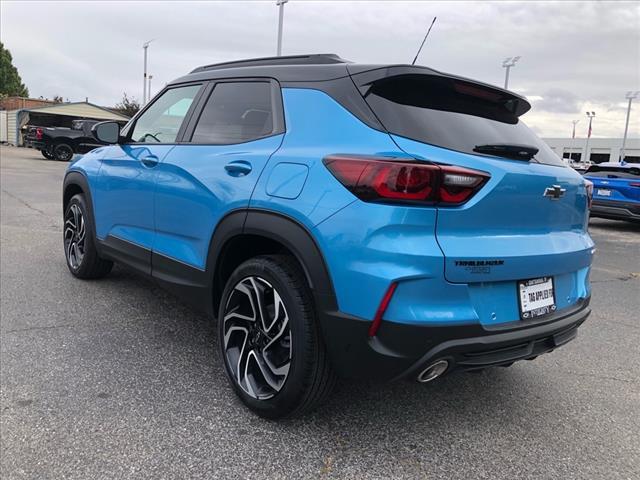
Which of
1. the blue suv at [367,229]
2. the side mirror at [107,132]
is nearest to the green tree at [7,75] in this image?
the side mirror at [107,132]

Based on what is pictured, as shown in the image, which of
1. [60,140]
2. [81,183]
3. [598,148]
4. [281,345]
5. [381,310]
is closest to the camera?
[381,310]

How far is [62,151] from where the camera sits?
80.0 feet

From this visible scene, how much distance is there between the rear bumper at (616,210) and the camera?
33.1 feet

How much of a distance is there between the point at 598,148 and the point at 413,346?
267 feet

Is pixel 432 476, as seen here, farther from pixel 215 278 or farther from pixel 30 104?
pixel 30 104

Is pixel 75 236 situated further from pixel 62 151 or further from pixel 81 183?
pixel 62 151

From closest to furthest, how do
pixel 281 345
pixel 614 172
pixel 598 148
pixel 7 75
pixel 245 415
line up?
1. pixel 281 345
2. pixel 245 415
3. pixel 614 172
4. pixel 7 75
5. pixel 598 148

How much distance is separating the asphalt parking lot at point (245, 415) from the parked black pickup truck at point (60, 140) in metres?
21.9

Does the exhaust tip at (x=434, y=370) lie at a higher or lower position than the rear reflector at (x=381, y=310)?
lower

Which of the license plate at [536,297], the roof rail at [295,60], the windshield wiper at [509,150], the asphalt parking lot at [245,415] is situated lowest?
the asphalt parking lot at [245,415]

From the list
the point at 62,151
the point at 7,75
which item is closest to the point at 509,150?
the point at 62,151

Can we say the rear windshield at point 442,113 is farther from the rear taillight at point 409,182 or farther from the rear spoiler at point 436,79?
the rear taillight at point 409,182

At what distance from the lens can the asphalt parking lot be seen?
238 cm

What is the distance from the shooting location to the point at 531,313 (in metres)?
2.48
